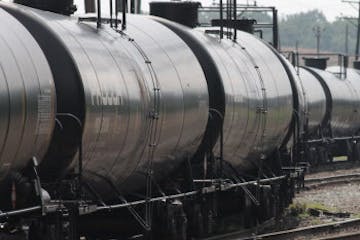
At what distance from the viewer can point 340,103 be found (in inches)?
1634

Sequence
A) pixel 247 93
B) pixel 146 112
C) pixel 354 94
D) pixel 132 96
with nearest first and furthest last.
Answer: pixel 132 96, pixel 146 112, pixel 247 93, pixel 354 94

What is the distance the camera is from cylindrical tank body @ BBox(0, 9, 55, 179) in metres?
11.7

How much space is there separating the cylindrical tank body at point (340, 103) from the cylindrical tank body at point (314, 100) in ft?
1.99

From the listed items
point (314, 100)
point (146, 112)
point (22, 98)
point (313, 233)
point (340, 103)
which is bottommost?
point (313, 233)

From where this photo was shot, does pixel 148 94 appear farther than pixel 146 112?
Yes

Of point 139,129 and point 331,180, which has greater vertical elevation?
point 139,129

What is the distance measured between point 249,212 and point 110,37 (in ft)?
23.3

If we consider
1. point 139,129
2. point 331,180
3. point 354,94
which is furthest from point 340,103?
point 139,129

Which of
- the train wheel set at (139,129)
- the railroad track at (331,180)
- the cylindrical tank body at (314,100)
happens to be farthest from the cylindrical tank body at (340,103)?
the train wheel set at (139,129)

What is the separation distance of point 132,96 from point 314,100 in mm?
23424

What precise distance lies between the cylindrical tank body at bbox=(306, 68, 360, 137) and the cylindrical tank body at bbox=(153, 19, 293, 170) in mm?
16509

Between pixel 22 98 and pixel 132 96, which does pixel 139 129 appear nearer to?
pixel 132 96

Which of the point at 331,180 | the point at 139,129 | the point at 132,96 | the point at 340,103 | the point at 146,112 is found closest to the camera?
the point at 132,96

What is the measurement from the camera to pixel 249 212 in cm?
2180
